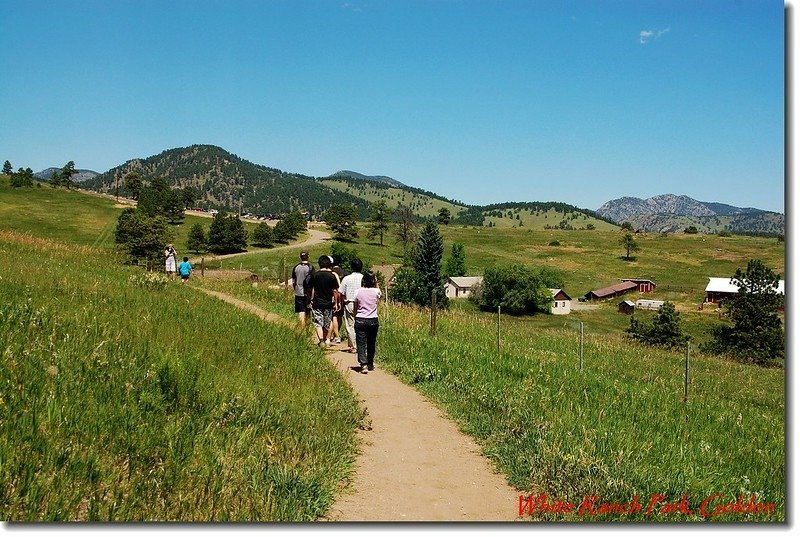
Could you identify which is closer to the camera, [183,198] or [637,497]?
[637,497]

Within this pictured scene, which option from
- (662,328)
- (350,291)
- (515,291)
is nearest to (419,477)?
(350,291)

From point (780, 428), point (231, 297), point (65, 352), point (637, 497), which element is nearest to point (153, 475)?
point (65, 352)

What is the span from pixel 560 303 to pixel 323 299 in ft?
320

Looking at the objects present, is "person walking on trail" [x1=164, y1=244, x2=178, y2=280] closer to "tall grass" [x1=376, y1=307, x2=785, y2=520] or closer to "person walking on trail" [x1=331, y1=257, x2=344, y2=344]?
"person walking on trail" [x1=331, y1=257, x2=344, y2=344]

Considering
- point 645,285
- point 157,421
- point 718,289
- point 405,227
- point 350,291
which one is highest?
point 405,227

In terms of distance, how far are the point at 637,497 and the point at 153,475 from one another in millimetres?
4414

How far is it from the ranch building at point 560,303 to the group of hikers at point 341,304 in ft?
300

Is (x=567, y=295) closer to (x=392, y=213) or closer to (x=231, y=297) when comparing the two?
(x=392, y=213)

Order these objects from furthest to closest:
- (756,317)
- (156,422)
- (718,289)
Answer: (718,289) → (756,317) → (156,422)

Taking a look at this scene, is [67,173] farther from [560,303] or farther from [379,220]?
[560,303]

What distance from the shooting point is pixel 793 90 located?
6.24 metres

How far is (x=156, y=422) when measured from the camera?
5.91m

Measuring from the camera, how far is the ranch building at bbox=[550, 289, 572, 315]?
104312 millimetres

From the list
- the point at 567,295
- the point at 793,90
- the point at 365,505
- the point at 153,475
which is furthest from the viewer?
the point at 567,295
